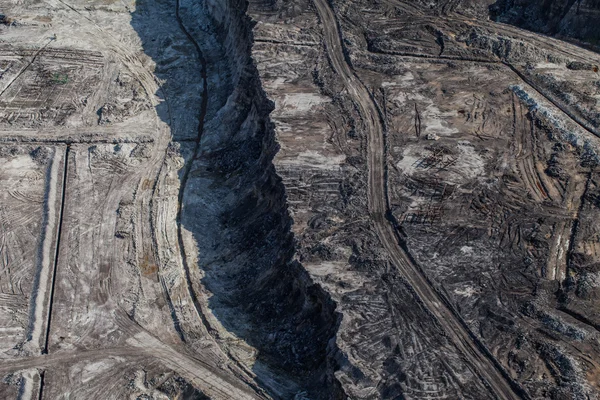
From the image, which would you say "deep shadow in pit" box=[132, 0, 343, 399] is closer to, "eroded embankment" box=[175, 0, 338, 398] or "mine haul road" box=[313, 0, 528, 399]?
"eroded embankment" box=[175, 0, 338, 398]

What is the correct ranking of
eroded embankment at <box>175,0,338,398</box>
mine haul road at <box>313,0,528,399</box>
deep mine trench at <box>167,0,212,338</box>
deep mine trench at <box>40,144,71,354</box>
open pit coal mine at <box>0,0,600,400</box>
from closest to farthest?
mine haul road at <box>313,0,528,399</box>, open pit coal mine at <box>0,0,600,400</box>, eroded embankment at <box>175,0,338,398</box>, deep mine trench at <box>40,144,71,354</box>, deep mine trench at <box>167,0,212,338</box>

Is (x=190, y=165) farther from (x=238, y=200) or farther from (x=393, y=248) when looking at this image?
(x=393, y=248)

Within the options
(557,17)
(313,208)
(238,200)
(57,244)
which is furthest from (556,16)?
(57,244)

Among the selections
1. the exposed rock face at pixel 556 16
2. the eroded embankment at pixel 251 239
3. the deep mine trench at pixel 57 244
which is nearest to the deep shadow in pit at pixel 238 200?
the eroded embankment at pixel 251 239

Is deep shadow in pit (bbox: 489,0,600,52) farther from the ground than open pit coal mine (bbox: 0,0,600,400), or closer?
farther from the ground

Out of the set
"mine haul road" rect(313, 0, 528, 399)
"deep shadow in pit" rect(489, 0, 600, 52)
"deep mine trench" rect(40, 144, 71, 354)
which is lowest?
"deep mine trench" rect(40, 144, 71, 354)

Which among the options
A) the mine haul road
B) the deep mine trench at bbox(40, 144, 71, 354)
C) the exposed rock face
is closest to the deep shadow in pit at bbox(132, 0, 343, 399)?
→ the mine haul road
